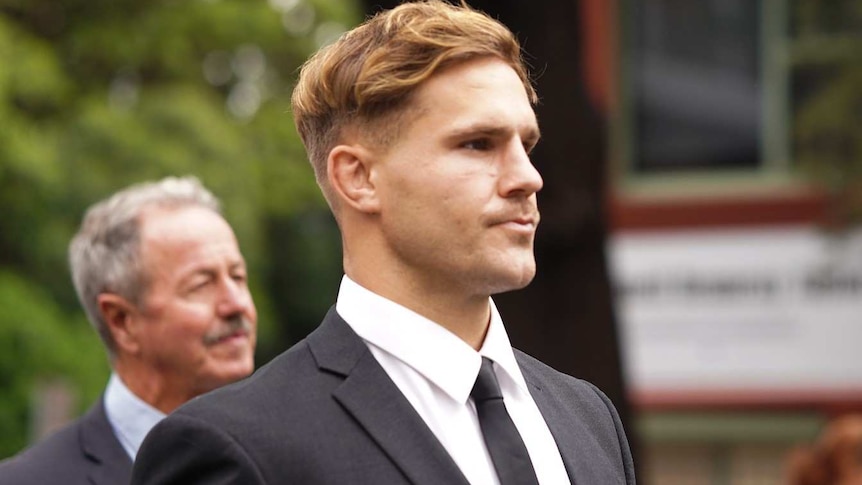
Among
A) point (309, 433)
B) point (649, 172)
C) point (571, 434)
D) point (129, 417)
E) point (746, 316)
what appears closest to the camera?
point (309, 433)

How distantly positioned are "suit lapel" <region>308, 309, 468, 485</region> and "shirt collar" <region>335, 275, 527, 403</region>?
35 mm

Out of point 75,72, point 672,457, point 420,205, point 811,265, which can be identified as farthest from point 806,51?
point 420,205

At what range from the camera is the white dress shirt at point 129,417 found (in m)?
4.03

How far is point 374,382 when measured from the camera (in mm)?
2605

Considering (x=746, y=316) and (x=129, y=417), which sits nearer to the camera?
(x=129, y=417)

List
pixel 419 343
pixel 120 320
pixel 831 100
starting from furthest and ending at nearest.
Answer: pixel 831 100 → pixel 120 320 → pixel 419 343

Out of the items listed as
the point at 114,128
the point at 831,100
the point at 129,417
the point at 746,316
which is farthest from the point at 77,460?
the point at 746,316

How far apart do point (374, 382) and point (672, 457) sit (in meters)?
12.6

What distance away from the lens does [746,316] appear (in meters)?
14.4

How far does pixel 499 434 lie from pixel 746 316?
1209 cm

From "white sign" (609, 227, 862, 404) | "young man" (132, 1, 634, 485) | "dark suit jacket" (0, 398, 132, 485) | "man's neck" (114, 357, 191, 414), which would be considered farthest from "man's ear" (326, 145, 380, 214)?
"white sign" (609, 227, 862, 404)

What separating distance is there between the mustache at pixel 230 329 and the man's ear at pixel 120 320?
0.20 m

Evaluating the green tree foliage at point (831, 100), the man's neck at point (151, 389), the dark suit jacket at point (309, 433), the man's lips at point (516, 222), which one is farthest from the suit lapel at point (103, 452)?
the green tree foliage at point (831, 100)

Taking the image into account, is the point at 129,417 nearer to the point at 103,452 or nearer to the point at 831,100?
the point at 103,452
